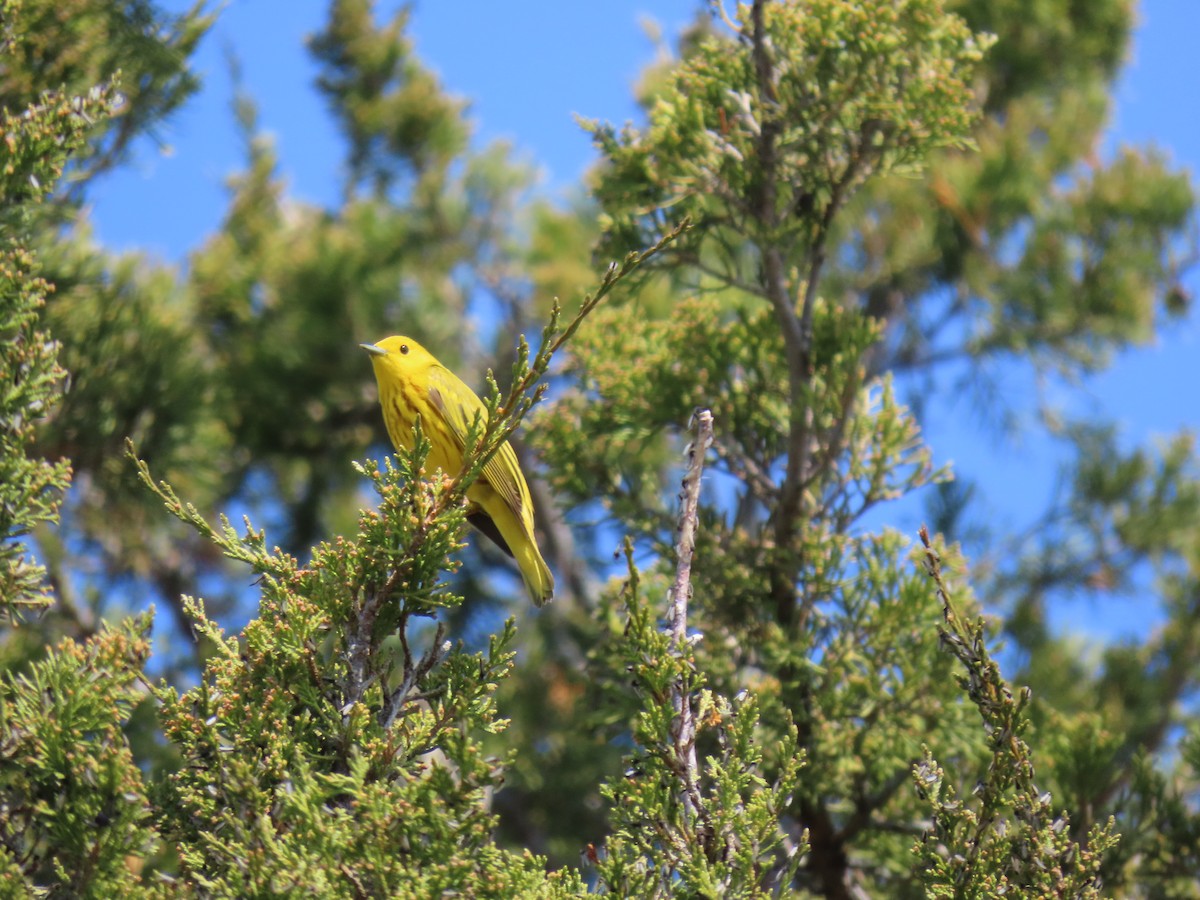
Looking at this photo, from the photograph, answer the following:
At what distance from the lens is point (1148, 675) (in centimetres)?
610

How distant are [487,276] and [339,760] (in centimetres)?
618

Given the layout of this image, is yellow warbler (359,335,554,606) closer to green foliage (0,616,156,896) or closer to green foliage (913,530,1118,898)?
green foliage (0,616,156,896)

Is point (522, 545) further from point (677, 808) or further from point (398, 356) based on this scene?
point (677, 808)

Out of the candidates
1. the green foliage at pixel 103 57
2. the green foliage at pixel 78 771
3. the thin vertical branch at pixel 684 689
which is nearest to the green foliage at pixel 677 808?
the thin vertical branch at pixel 684 689

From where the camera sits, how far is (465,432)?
407 cm

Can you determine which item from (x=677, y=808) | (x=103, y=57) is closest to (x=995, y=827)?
(x=677, y=808)

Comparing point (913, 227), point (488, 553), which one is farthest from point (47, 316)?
point (913, 227)

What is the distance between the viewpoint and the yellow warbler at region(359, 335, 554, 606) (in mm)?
4164

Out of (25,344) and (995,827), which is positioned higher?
(25,344)

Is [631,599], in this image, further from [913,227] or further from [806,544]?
[913,227]

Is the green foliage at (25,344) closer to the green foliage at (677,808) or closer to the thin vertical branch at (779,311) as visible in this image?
the green foliage at (677,808)

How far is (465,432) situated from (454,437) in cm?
9

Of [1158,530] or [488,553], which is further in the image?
[488,553]

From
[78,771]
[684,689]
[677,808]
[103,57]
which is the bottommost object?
[78,771]
